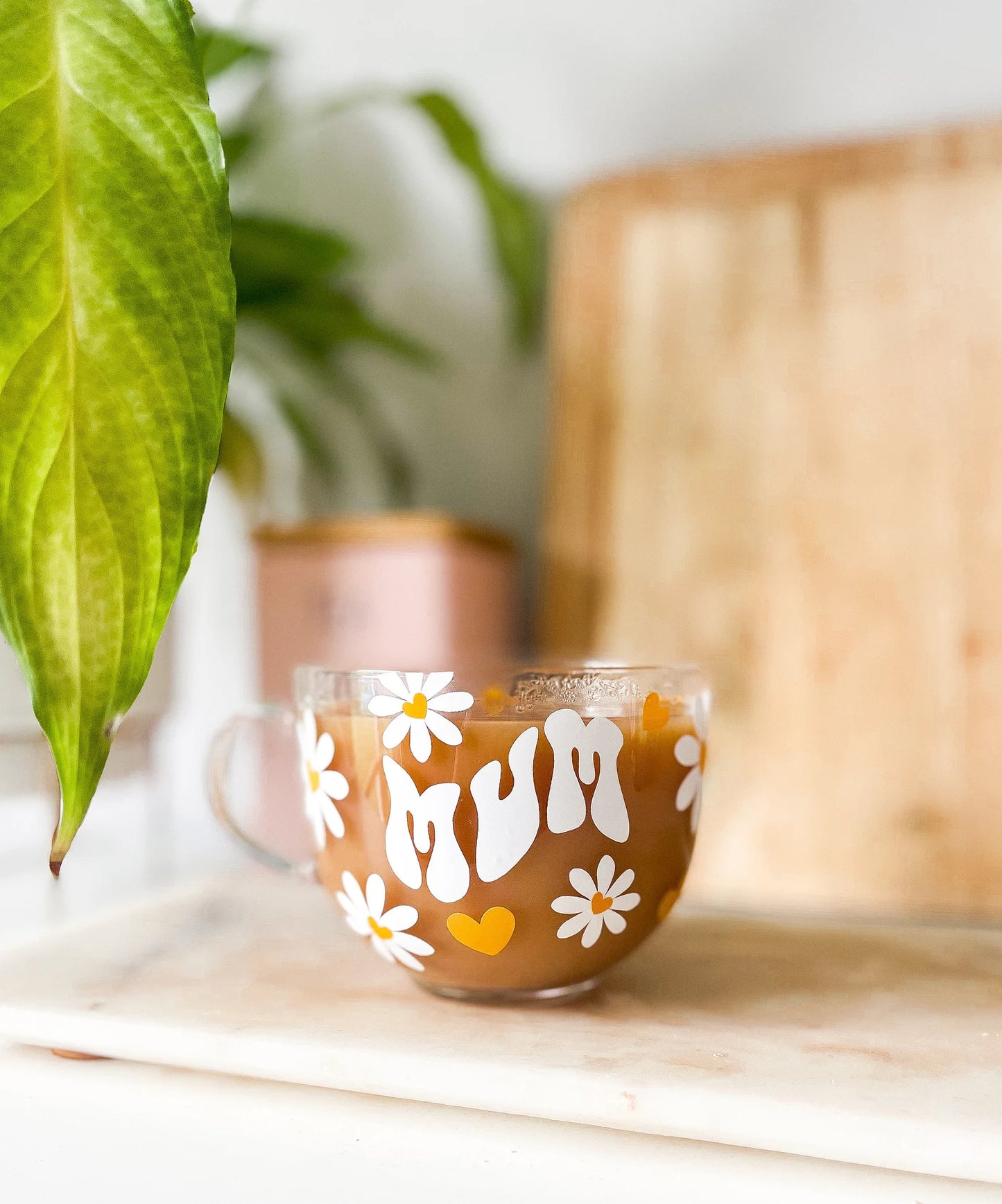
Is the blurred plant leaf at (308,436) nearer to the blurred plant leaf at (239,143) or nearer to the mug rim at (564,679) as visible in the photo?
the blurred plant leaf at (239,143)

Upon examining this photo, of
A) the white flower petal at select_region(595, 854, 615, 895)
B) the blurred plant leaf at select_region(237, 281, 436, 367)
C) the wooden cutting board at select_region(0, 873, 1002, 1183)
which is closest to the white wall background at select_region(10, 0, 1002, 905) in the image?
the blurred plant leaf at select_region(237, 281, 436, 367)

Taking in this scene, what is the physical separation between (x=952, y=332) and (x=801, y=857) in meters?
0.38

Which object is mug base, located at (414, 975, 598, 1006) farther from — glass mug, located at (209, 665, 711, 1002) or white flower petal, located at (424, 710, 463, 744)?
white flower petal, located at (424, 710, 463, 744)

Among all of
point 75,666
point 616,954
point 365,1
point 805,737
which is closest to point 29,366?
point 75,666

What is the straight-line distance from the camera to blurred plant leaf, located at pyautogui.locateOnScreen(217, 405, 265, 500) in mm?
717

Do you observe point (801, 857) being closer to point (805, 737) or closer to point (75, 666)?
point (805, 737)

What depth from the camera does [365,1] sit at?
35.4 inches

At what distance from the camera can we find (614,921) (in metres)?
0.38

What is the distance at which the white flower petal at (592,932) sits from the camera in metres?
0.37

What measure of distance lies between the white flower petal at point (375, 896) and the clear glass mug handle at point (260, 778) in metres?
0.06

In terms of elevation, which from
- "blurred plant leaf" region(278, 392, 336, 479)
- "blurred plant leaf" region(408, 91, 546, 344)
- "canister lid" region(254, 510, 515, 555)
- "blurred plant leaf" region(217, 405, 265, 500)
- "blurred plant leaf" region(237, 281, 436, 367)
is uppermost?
"blurred plant leaf" region(408, 91, 546, 344)

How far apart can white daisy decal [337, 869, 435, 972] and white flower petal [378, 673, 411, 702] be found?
7cm

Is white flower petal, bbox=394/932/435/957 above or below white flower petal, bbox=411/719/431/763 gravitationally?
below

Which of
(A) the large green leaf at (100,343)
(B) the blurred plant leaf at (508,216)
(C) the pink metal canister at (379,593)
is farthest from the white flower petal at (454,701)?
(B) the blurred plant leaf at (508,216)
